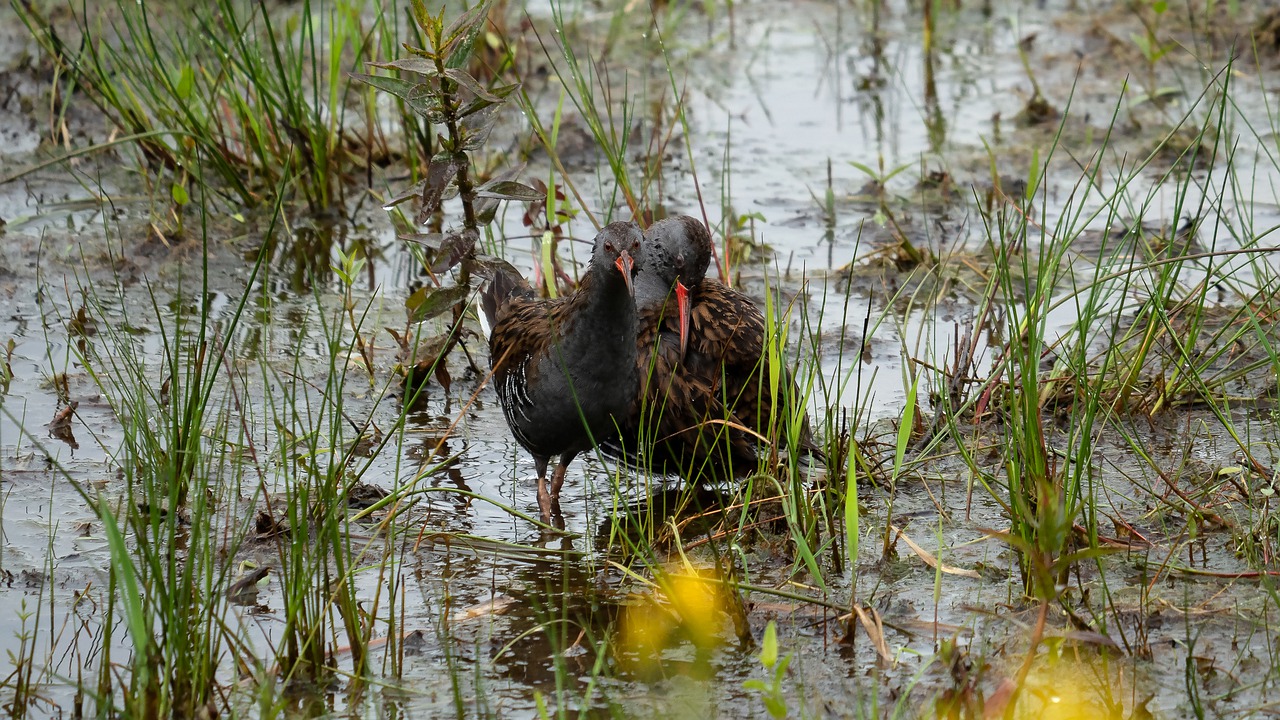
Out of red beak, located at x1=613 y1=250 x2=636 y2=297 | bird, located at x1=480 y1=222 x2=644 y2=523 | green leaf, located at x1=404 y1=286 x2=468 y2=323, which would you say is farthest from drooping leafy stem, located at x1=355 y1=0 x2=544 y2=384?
red beak, located at x1=613 y1=250 x2=636 y2=297

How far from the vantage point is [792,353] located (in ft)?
17.9

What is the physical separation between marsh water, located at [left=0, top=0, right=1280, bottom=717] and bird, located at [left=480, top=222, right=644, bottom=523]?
0.58 ft

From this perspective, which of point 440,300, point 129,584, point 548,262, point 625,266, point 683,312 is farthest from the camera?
point 548,262

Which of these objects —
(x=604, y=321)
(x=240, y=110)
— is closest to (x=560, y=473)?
(x=604, y=321)

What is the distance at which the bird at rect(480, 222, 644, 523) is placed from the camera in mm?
4117

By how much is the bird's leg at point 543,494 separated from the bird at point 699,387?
22cm

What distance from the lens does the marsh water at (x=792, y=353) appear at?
3.14 m

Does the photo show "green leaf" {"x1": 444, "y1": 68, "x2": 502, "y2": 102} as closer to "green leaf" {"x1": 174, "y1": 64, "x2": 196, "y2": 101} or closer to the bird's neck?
the bird's neck

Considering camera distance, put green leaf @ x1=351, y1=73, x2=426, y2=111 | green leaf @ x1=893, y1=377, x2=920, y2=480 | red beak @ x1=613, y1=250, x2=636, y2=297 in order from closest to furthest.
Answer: green leaf @ x1=893, y1=377, x2=920, y2=480
red beak @ x1=613, y1=250, x2=636, y2=297
green leaf @ x1=351, y1=73, x2=426, y2=111

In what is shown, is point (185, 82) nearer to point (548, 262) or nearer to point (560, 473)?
point (548, 262)

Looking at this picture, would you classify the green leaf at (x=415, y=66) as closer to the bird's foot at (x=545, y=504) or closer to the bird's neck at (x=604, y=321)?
the bird's neck at (x=604, y=321)

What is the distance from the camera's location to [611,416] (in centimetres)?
421

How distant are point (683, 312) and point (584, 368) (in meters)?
0.39

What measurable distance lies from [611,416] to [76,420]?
69.5 inches
